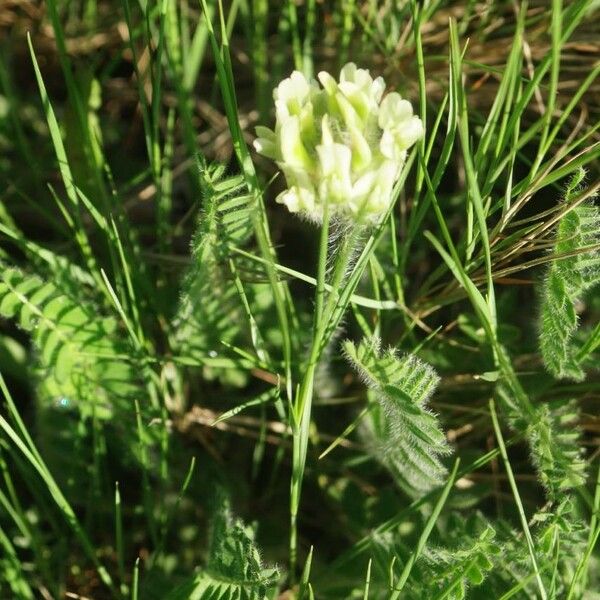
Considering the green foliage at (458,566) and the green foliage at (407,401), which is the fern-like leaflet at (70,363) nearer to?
the green foliage at (407,401)

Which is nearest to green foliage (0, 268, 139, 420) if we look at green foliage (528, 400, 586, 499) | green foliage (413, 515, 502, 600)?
green foliage (413, 515, 502, 600)

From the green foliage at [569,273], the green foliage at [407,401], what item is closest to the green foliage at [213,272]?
the green foliage at [407,401]

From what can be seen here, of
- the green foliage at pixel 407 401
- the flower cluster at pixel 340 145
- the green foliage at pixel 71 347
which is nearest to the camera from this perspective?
the flower cluster at pixel 340 145

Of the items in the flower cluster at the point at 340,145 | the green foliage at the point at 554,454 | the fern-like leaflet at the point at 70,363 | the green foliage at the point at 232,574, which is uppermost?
the flower cluster at the point at 340,145

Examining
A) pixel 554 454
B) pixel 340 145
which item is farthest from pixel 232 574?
pixel 340 145

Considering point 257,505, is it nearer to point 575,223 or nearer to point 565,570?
point 565,570

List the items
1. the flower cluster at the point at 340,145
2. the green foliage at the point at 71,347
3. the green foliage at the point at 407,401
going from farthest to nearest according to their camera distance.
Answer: the green foliage at the point at 71,347, the green foliage at the point at 407,401, the flower cluster at the point at 340,145

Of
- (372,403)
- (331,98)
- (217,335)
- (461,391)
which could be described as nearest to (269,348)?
(217,335)
